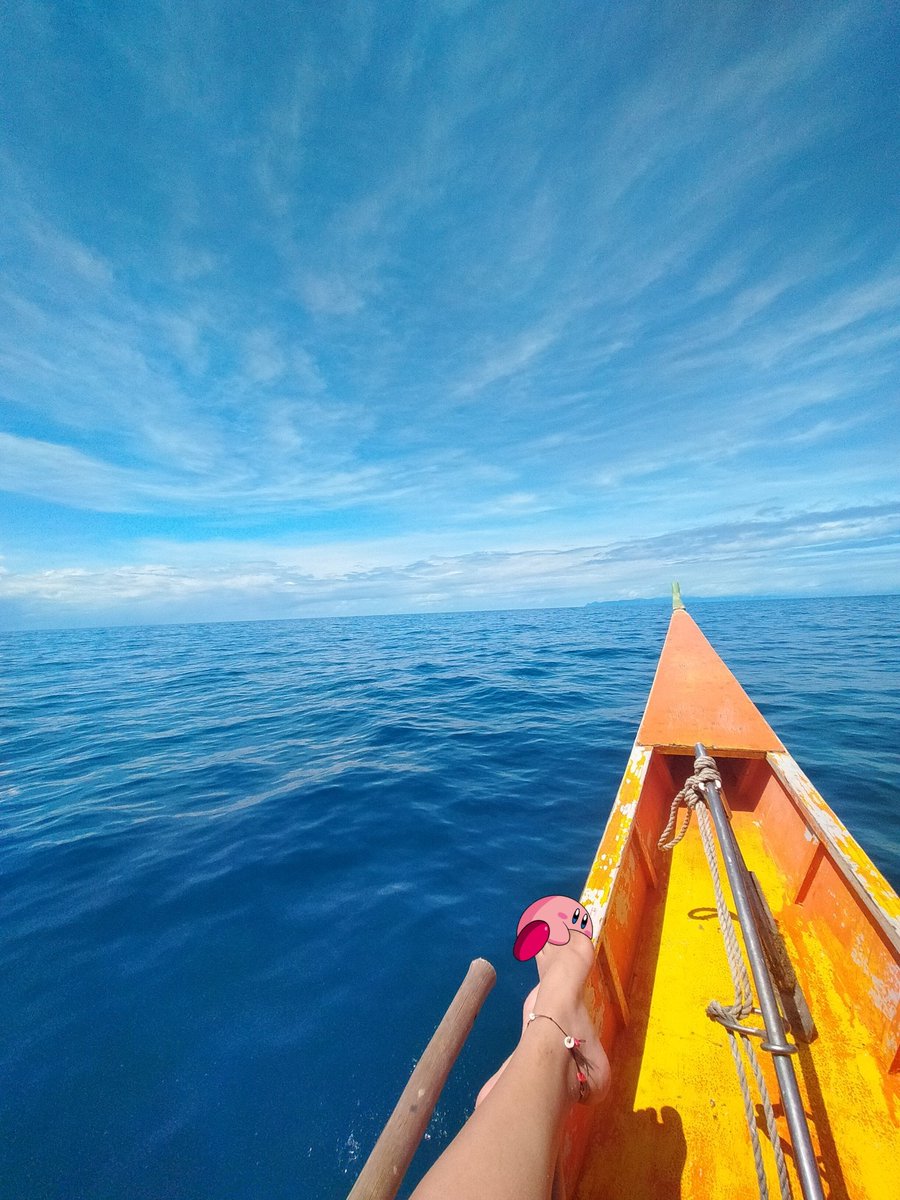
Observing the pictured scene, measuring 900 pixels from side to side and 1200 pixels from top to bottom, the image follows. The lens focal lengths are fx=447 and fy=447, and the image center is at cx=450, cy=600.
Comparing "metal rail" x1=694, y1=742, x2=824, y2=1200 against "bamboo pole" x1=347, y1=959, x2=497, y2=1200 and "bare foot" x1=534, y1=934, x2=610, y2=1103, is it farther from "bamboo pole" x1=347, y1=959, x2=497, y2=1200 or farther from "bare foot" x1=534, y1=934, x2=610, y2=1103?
"bamboo pole" x1=347, y1=959, x2=497, y2=1200

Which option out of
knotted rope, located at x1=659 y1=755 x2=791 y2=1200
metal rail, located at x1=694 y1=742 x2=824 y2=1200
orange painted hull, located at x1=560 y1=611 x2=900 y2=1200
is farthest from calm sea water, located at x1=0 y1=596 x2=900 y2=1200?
metal rail, located at x1=694 y1=742 x2=824 y2=1200

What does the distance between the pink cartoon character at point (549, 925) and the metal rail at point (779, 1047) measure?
0.81 meters

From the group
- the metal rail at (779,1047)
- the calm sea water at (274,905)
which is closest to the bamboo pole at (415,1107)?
the metal rail at (779,1047)

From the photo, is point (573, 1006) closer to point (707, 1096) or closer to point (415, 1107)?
point (415, 1107)

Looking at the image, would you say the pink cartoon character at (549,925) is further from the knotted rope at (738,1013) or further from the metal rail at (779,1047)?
the metal rail at (779,1047)

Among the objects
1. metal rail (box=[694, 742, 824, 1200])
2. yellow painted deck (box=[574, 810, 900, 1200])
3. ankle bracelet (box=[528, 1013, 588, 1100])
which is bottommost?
yellow painted deck (box=[574, 810, 900, 1200])

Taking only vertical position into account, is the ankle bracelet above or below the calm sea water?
above

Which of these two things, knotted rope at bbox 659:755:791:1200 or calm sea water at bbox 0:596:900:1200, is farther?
calm sea water at bbox 0:596:900:1200

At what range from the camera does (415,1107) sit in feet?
5.02

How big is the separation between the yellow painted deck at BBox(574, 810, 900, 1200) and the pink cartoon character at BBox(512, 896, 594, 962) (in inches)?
34.4

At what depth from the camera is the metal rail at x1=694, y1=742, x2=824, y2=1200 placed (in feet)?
4.88

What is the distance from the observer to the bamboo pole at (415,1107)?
1346 mm

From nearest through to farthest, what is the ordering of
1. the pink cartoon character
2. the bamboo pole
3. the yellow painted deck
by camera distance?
1. the bamboo pole
2. the yellow painted deck
3. the pink cartoon character

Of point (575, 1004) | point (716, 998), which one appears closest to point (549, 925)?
point (575, 1004)
